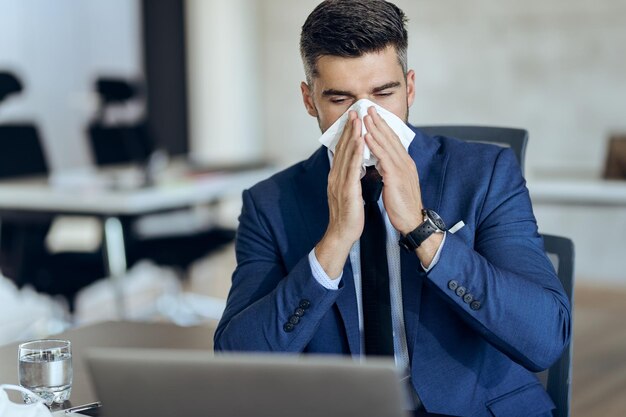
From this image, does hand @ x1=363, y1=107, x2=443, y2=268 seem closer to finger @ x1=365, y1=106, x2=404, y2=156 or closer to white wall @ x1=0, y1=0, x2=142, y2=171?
finger @ x1=365, y1=106, x2=404, y2=156

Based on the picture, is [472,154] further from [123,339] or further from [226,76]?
[226,76]

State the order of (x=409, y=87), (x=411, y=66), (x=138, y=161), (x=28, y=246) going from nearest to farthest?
(x=409, y=87) < (x=28, y=246) < (x=138, y=161) < (x=411, y=66)

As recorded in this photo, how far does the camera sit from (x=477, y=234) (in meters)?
1.67

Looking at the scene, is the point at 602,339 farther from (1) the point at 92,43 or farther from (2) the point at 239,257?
(1) the point at 92,43

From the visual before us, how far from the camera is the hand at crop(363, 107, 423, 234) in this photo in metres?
1.52

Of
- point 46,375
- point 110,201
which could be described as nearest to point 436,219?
point 46,375

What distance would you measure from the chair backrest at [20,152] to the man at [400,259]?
3.05 m

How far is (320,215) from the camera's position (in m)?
1.75

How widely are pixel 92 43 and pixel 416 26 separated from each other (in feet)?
8.44

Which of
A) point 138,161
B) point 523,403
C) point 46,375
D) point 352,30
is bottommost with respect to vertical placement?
point 138,161

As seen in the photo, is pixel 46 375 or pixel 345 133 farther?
pixel 345 133

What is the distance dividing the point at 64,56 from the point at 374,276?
5.94 m

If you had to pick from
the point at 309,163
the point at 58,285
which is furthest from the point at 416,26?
the point at 309,163

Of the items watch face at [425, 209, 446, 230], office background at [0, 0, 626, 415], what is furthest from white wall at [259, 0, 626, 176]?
watch face at [425, 209, 446, 230]
